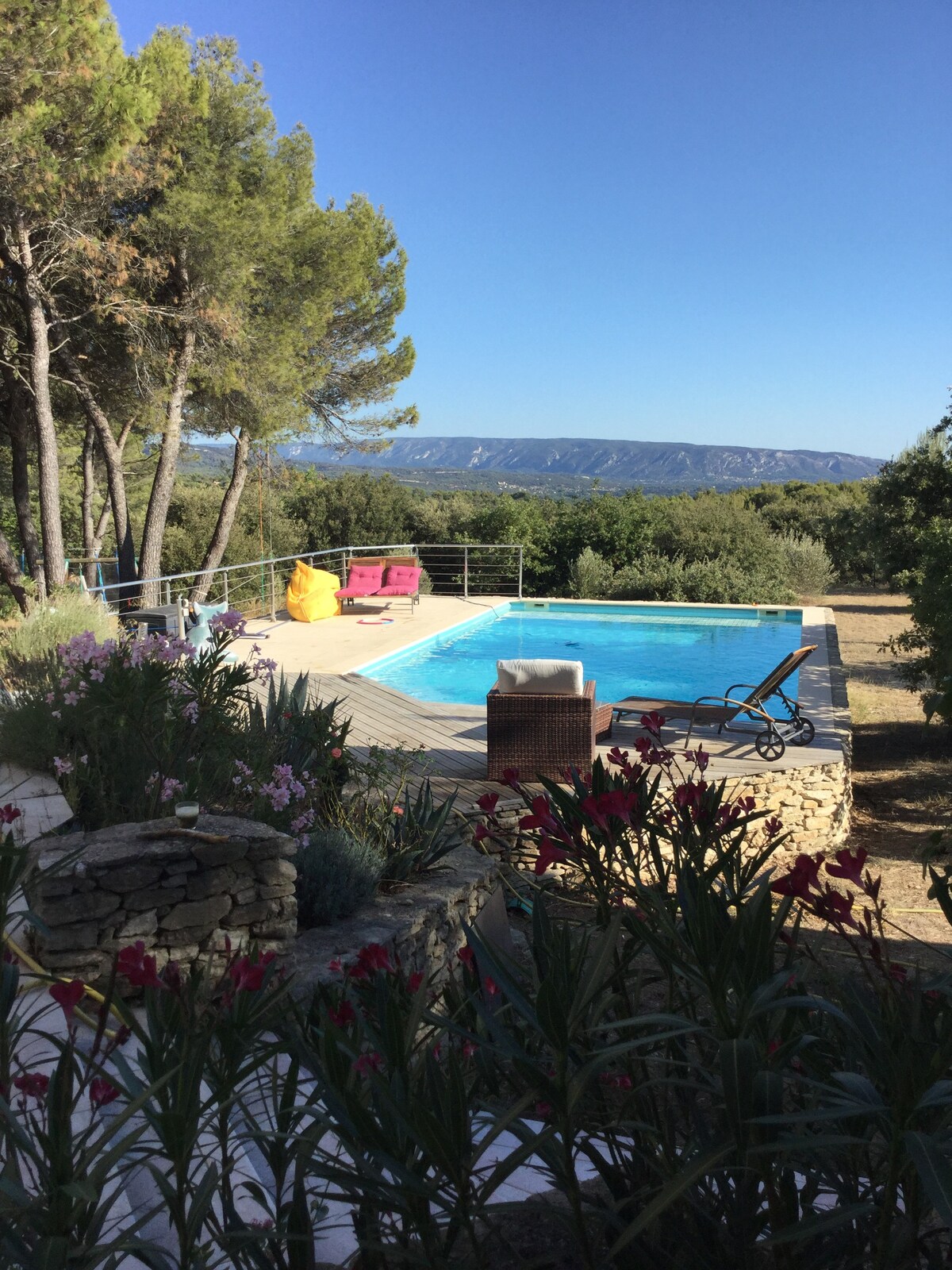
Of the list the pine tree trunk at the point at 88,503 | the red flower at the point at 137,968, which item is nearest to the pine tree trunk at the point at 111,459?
the pine tree trunk at the point at 88,503

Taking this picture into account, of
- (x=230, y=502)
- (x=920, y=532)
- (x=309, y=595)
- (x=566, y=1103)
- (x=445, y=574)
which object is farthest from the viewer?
(x=445, y=574)

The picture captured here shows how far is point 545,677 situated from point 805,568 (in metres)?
10.8

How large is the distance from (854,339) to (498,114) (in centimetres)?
3255

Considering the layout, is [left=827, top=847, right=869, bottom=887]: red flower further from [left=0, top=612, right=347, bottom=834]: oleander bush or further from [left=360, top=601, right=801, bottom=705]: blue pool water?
[left=360, top=601, right=801, bottom=705]: blue pool water

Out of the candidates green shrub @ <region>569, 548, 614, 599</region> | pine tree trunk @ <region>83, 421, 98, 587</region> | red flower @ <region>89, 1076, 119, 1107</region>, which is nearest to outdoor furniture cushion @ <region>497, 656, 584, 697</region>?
red flower @ <region>89, 1076, 119, 1107</region>

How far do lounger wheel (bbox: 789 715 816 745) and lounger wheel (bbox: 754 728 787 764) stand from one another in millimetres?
215

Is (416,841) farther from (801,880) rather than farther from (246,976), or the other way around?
(801,880)

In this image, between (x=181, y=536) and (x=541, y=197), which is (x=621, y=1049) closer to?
(x=181, y=536)

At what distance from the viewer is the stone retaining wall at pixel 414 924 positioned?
317 cm

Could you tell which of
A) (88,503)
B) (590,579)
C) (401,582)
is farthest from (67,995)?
(88,503)

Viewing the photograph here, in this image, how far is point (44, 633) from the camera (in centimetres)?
636

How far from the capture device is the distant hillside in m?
136

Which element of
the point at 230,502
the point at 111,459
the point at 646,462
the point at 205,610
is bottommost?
the point at 205,610

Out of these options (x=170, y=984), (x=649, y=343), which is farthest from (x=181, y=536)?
(x=649, y=343)
